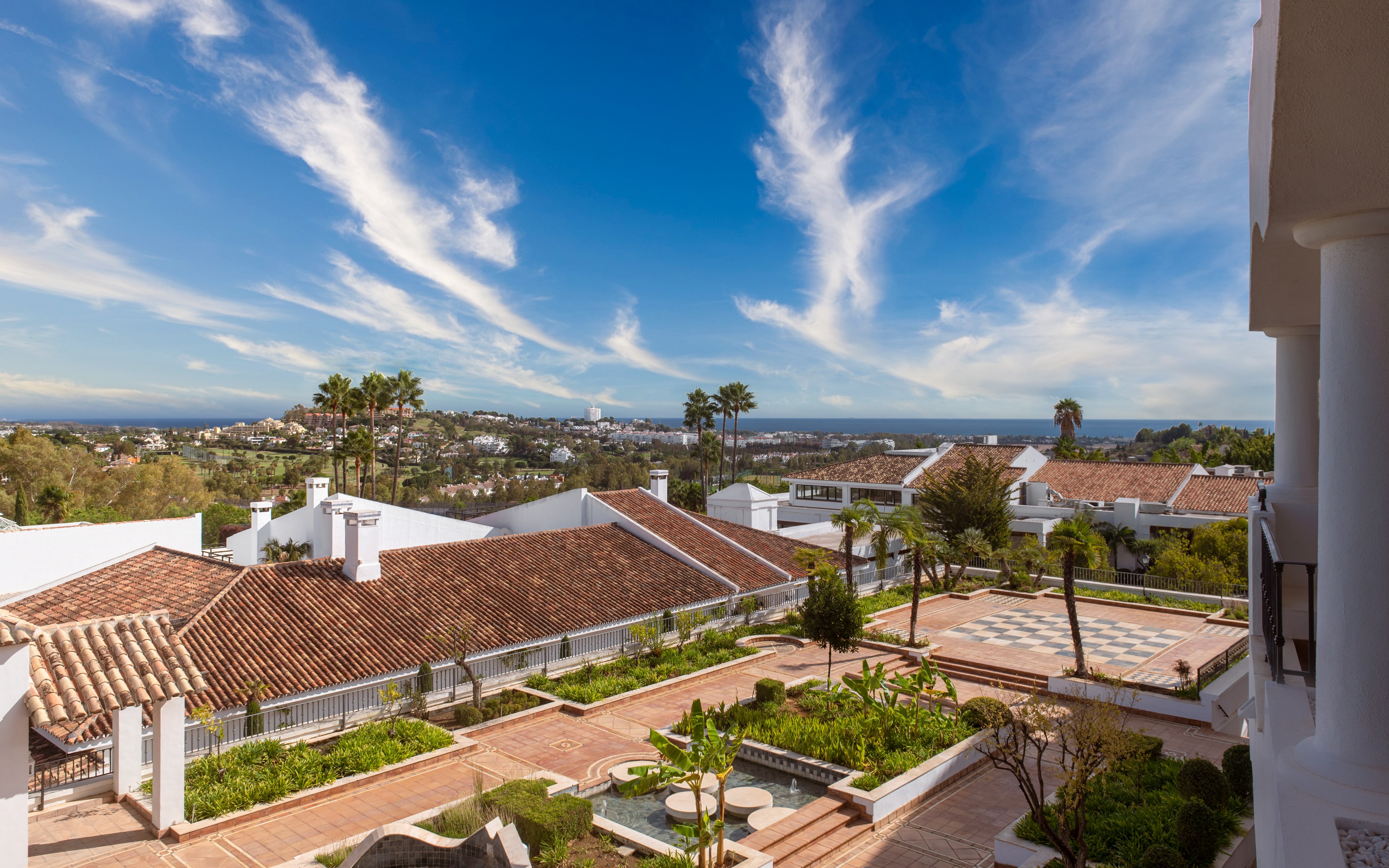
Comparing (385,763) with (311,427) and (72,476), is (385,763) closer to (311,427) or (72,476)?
(72,476)

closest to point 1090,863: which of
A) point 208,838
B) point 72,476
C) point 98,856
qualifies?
point 208,838

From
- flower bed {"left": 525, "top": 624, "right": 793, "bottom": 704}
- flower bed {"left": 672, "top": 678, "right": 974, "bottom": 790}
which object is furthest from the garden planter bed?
flower bed {"left": 672, "top": 678, "right": 974, "bottom": 790}

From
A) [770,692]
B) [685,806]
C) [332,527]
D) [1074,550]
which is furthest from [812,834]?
[332,527]

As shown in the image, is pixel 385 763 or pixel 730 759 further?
pixel 385 763

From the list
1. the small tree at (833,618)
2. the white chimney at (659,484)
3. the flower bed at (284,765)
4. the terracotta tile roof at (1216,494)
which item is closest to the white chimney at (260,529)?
the white chimney at (659,484)

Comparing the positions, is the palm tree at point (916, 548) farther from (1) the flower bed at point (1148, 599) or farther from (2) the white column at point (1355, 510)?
(2) the white column at point (1355, 510)

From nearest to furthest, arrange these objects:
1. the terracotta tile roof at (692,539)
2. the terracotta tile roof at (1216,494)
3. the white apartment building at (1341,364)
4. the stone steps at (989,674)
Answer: the white apartment building at (1341,364) < the stone steps at (989,674) < the terracotta tile roof at (692,539) < the terracotta tile roof at (1216,494)

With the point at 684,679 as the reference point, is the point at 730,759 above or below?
above
